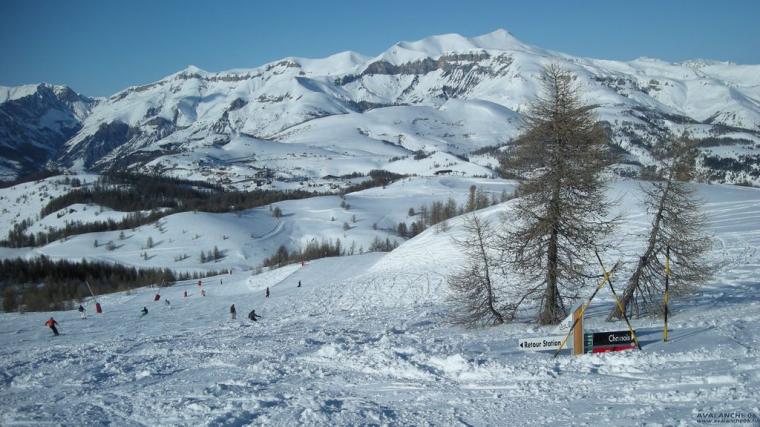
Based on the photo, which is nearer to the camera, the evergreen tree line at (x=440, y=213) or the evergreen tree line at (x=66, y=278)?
the evergreen tree line at (x=66, y=278)

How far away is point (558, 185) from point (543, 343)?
576 cm

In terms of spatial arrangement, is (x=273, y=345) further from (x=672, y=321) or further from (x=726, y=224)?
(x=726, y=224)

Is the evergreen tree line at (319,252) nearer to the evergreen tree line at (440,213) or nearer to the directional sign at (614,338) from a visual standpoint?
the evergreen tree line at (440,213)

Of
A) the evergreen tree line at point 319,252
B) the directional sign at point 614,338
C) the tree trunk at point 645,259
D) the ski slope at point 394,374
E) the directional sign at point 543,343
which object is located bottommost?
Answer: the evergreen tree line at point 319,252

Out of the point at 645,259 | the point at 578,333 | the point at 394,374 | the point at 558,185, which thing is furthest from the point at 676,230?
the point at 394,374

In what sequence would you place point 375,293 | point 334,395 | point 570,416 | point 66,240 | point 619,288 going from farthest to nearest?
point 66,240 < point 375,293 < point 619,288 < point 334,395 < point 570,416

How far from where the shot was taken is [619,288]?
25938mm

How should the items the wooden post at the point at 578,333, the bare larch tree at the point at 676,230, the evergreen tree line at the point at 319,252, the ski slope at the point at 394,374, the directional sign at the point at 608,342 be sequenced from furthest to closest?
the evergreen tree line at the point at 319,252
the bare larch tree at the point at 676,230
the directional sign at the point at 608,342
the wooden post at the point at 578,333
the ski slope at the point at 394,374

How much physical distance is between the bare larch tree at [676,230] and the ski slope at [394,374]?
1318mm

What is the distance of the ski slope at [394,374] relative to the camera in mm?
10578

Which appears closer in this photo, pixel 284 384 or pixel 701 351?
pixel 701 351

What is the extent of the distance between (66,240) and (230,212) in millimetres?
58460

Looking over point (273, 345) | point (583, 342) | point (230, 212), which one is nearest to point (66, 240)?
point (230, 212)

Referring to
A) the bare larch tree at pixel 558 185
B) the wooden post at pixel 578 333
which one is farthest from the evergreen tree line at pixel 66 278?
the wooden post at pixel 578 333
